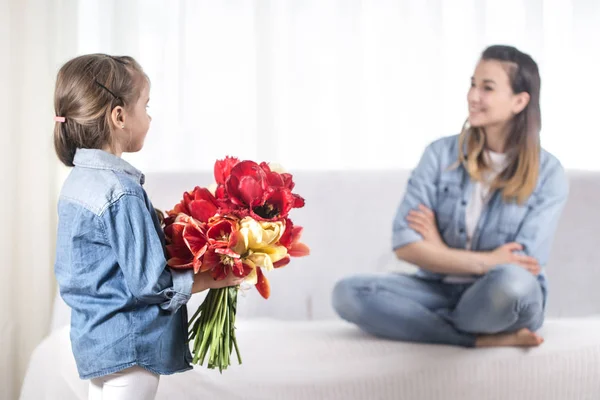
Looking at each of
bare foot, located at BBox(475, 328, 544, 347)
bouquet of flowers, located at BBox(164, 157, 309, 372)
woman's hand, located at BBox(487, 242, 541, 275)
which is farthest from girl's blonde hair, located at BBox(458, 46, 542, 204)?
bouquet of flowers, located at BBox(164, 157, 309, 372)

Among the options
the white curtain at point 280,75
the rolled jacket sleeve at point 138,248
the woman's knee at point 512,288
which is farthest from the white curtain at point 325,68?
the rolled jacket sleeve at point 138,248

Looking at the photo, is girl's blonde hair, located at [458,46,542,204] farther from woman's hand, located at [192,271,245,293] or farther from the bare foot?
woman's hand, located at [192,271,245,293]

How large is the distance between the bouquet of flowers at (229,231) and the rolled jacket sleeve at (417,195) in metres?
0.73

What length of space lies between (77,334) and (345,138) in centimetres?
109

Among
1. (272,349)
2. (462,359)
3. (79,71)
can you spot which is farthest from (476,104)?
(79,71)

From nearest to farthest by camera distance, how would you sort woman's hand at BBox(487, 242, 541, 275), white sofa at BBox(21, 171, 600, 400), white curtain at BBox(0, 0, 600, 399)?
white sofa at BBox(21, 171, 600, 400) → woman's hand at BBox(487, 242, 541, 275) → white curtain at BBox(0, 0, 600, 399)

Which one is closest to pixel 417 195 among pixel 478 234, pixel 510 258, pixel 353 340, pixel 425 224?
pixel 425 224

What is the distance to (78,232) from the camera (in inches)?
45.9

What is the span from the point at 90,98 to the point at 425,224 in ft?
3.37

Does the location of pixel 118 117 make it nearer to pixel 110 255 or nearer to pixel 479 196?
pixel 110 255

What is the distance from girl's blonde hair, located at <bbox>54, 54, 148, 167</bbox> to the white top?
1.02 meters

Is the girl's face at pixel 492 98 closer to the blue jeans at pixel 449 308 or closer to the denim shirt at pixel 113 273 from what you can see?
the blue jeans at pixel 449 308

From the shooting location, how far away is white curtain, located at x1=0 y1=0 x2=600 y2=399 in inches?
80.4

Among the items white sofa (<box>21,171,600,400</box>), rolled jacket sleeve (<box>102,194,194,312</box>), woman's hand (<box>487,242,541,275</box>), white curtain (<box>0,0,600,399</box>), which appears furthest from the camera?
white curtain (<box>0,0,600,399</box>)
